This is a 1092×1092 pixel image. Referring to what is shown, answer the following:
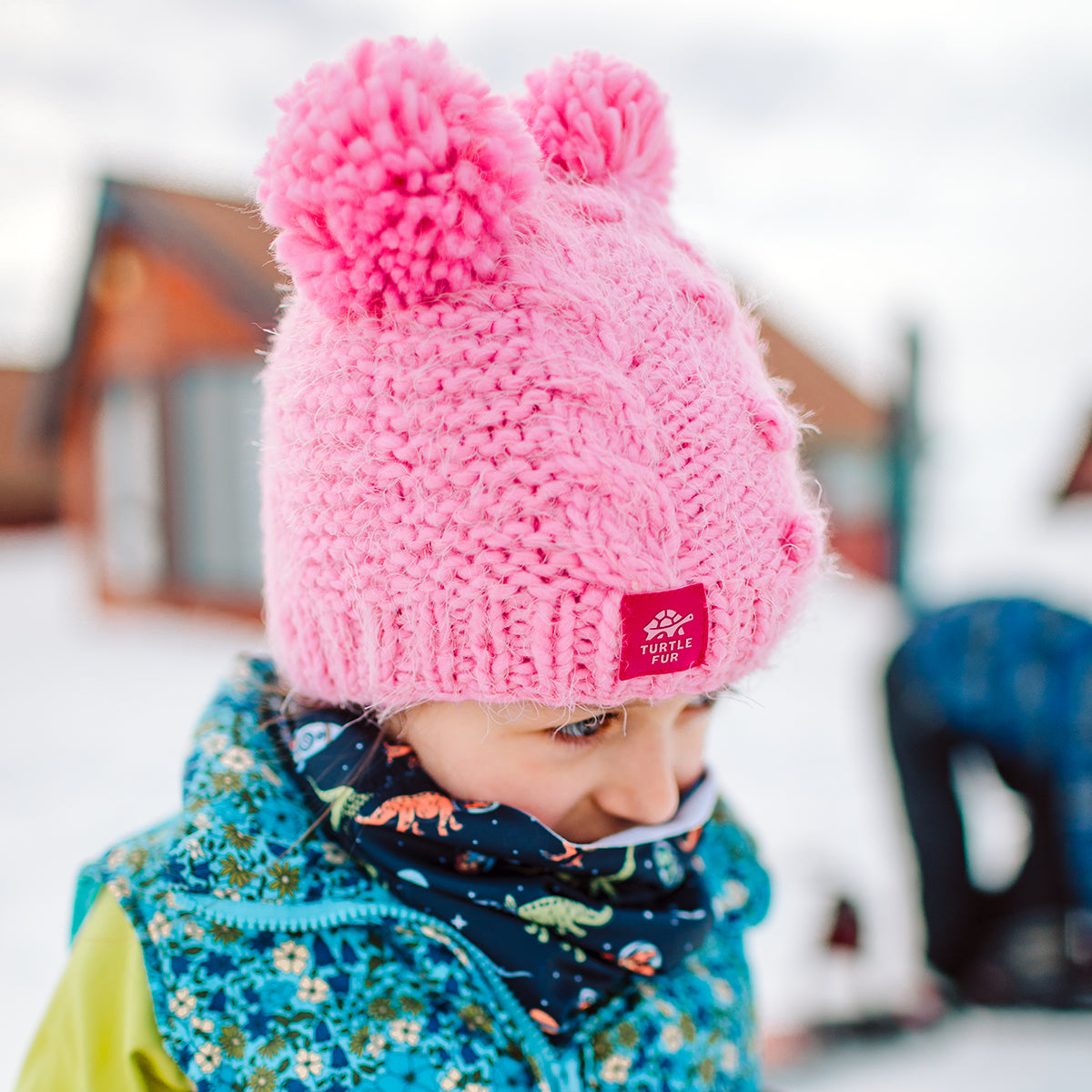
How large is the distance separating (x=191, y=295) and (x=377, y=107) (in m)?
7.19

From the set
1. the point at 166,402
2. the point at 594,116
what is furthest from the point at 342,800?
the point at 166,402

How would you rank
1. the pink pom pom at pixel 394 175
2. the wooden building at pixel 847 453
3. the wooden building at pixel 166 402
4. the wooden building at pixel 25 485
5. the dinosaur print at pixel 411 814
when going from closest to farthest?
the pink pom pom at pixel 394 175 < the dinosaur print at pixel 411 814 < the wooden building at pixel 166 402 < the wooden building at pixel 847 453 < the wooden building at pixel 25 485

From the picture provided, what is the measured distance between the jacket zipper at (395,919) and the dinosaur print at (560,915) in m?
0.05

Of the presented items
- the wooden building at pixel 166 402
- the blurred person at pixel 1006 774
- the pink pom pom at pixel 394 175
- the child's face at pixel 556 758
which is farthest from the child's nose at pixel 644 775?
the wooden building at pixel 166 402

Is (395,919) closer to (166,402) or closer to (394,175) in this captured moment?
(394,175)

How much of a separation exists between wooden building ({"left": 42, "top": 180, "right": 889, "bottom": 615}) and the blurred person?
5.18m

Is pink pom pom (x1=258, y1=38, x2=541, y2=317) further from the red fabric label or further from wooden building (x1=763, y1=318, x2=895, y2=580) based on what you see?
wooden building (x1=763, y1=318, x2=895, y2=580)

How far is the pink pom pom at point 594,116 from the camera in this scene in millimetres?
876

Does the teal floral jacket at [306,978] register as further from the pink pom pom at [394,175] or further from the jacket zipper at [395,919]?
the pink pom pom at [394,175]

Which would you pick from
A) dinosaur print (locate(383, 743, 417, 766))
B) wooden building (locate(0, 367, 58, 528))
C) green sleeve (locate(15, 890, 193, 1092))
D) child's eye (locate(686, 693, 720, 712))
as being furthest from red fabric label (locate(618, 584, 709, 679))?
wooden building (locate(0, 367, 58, 528))

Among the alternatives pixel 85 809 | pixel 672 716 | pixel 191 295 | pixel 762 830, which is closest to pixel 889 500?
pixel 762 830

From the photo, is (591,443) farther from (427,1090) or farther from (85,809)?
(85,809)

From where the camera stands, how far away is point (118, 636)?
7.05 m

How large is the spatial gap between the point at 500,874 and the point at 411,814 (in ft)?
0.36
